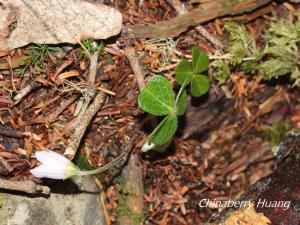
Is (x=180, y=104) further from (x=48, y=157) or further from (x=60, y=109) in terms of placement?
(x=48, y=157)

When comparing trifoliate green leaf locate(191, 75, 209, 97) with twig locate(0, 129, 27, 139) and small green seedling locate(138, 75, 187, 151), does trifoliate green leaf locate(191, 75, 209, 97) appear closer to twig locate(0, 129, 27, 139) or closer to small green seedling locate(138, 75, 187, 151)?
small green seedling locate(138, 75, 187, 151)

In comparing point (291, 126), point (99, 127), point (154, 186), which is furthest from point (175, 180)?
point (291, 126)

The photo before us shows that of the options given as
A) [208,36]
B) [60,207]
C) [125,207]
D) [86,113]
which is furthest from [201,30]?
[60,207]

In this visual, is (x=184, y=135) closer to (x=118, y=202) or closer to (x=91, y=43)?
(x=118, y=202)

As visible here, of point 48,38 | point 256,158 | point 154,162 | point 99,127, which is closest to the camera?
point 48,38

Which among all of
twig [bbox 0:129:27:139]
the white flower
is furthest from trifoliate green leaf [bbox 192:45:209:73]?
twig [bbox 0:129:27:139]
